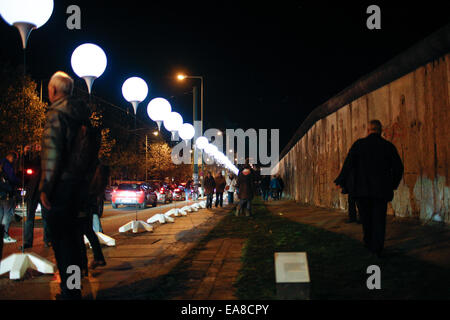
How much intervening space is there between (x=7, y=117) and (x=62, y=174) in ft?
87.1

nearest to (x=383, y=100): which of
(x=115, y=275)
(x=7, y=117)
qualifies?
(x=115, y=275)

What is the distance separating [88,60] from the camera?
25.9 feet

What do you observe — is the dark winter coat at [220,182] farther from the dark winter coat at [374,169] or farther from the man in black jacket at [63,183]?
the man in black jacket at [63,183]

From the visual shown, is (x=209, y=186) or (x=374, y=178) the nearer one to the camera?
(x=374, y=178)

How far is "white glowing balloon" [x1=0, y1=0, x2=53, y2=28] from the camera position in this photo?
617 cm

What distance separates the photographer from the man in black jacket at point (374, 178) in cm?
547

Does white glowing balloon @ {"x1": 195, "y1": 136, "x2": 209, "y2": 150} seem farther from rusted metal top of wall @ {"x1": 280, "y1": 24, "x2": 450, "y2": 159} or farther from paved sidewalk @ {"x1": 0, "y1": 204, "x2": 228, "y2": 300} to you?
paved sidewalk @ {"x1": 0, "y1": 204, "x2": 228, "y2": 300}

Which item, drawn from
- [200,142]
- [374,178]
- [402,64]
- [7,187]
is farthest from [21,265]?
[200,142]

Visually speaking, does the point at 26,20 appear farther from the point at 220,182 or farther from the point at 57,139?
the point at 220,182

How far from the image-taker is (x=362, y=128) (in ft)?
33.7

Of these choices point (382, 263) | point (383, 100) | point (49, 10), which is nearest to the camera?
point (382, 263)

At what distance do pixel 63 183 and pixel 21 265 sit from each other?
2365 millimetres

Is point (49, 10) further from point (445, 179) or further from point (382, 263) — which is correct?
point (445, 179)
